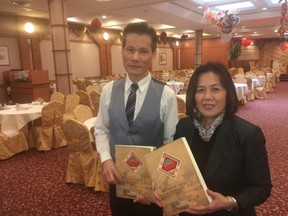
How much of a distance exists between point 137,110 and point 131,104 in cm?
5

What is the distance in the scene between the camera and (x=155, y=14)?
321 inches

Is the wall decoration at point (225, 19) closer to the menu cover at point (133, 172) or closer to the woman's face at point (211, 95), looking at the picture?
the woman's face at point (211, 95)

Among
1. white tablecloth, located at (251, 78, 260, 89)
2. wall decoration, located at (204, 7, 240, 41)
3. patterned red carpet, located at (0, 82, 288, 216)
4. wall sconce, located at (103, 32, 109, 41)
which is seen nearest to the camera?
patterned red carpet, located at (0, 82, 288, 216)

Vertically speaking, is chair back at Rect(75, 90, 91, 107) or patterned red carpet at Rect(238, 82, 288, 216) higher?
chair back at Rect(75, 90, 91, 107)

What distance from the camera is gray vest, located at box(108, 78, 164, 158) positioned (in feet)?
4.07

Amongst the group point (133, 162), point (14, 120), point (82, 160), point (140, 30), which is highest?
point (140, 30)

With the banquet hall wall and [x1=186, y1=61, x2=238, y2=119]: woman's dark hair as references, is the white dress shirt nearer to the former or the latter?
[x1=186, y1=61, x2=238, y2=119]: woman's dark hair

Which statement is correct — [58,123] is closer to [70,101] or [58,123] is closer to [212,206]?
[70,101]

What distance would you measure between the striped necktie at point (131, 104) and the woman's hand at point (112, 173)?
23cm

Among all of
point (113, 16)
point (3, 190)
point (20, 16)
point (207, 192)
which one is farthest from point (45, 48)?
point (207, 192)

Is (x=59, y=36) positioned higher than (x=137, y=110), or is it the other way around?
(x=59, y=36)

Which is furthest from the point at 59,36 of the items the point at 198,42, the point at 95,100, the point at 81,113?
the point at 198,42

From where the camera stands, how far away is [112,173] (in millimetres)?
1229

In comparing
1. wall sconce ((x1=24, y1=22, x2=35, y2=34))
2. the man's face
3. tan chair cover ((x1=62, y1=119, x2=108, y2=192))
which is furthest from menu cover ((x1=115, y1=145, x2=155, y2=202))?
wall sconce ((x1=24, y1=22, x2=35, y2=34))
